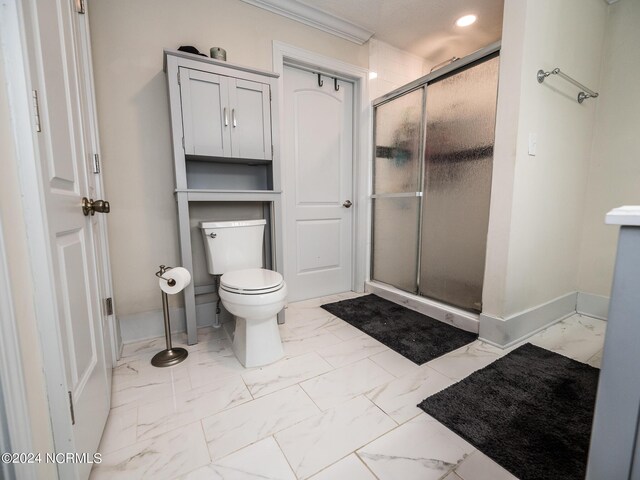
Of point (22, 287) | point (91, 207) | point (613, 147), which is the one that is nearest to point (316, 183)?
point (91, 207)

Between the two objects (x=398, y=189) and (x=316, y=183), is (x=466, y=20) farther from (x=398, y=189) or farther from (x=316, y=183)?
(x=316, y=183)

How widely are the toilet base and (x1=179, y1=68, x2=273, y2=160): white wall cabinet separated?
1.04 m

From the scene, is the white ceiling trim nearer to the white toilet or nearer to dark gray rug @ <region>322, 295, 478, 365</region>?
the white toilet

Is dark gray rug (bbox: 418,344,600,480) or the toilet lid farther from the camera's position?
the toilet lid

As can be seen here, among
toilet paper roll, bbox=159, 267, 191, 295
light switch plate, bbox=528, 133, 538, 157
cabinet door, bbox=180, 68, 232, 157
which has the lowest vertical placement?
toilet paper roll, bbox=159, 267, 191, 295

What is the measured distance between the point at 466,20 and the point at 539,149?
1378 mm

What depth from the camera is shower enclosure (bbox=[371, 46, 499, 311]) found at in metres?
1.73

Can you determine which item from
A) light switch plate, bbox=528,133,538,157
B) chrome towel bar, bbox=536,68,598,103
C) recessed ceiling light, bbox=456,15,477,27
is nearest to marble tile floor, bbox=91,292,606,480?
light switch plate, bbox=528,133,538,157

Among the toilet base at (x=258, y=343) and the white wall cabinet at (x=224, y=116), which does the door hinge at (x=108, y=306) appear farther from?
the white wall cabinet at (x=224, y=116)

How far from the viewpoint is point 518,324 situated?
167 centimetres

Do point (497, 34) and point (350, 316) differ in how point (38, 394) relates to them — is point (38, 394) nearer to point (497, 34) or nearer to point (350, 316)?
point (350, 316)

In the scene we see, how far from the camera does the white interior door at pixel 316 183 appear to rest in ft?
7.48

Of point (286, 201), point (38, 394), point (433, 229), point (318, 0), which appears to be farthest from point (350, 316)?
point (318, 0)

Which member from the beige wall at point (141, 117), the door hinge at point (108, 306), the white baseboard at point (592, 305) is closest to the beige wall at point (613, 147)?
the white baseboard at point (592, 305)
